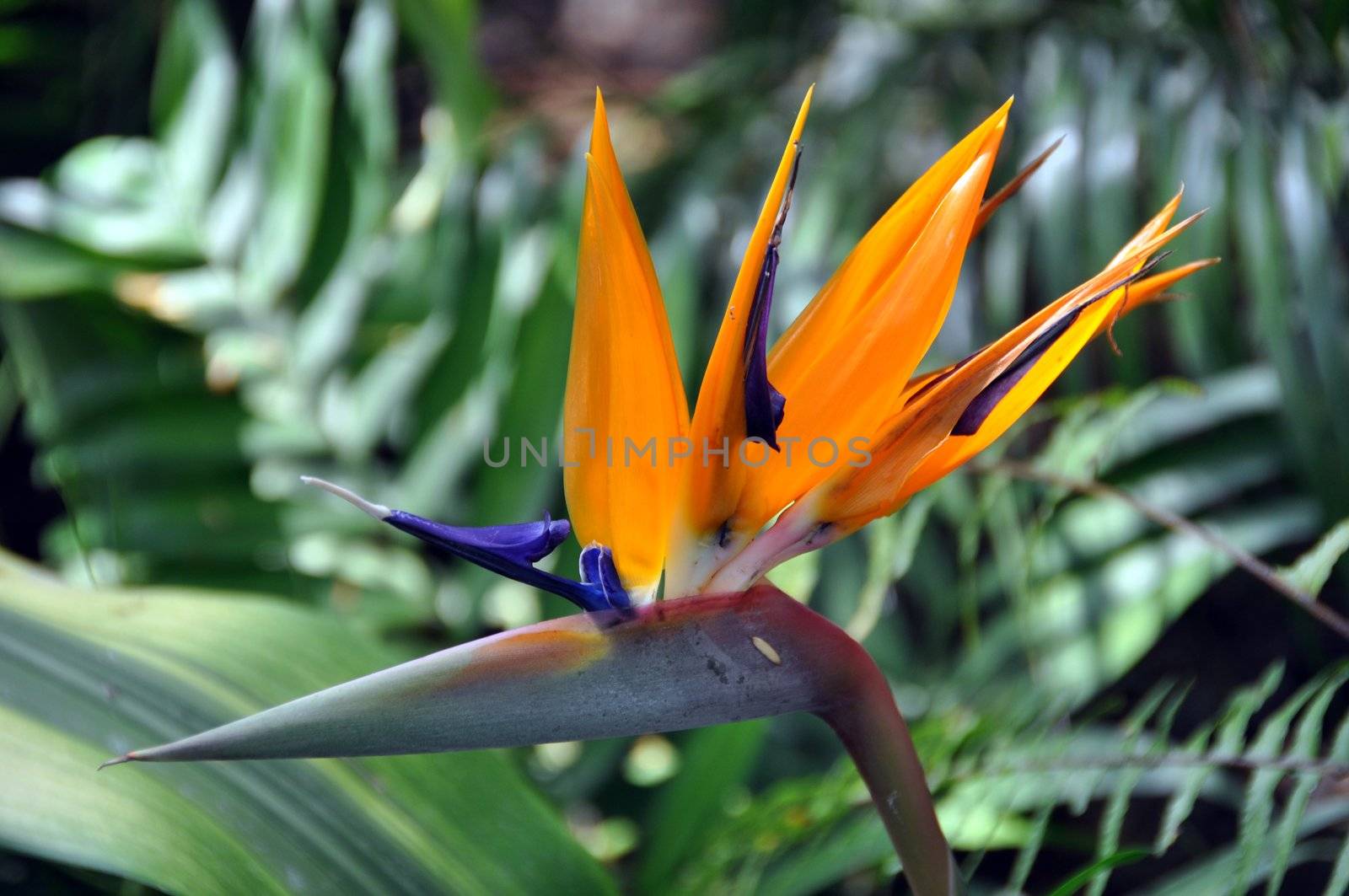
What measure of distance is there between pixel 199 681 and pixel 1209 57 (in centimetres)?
95

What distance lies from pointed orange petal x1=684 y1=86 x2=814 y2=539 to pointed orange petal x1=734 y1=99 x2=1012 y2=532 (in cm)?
1

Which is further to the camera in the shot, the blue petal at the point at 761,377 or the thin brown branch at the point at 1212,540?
the thin brown branch at the point at 1212,540

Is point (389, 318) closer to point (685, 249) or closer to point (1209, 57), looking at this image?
point (685, 249)

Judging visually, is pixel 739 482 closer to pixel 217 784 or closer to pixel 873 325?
pixel 873 325

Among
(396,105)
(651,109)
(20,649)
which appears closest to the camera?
(20,649)

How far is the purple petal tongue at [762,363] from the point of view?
10.9 inches

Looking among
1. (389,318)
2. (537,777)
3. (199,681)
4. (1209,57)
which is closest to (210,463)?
(389,318)

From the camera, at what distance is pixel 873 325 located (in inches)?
11.4

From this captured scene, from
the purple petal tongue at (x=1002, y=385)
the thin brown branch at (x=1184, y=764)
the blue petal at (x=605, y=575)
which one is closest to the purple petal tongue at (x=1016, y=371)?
the purple petal tongue at (x=1002, y=385)

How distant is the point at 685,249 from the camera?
0.93 meters

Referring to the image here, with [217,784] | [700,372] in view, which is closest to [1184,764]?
[217,784]

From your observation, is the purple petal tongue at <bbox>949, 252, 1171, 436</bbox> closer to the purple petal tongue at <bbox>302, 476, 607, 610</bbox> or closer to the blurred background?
the purple petal tongue at <bbox>302, 476, 607, 610</bbox>

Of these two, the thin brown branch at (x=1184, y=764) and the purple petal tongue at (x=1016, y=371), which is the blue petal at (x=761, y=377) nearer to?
the purple petal tongue at (x=1016, y=371)

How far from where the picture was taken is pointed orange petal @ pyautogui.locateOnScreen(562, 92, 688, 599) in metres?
0.29
